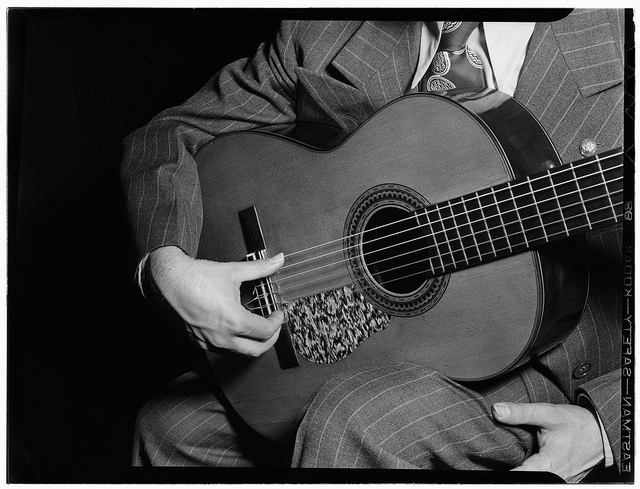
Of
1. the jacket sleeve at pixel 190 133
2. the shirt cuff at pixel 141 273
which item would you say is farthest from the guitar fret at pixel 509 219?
the shirt cuff at pixel 141 273

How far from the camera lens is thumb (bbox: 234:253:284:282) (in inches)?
44.1

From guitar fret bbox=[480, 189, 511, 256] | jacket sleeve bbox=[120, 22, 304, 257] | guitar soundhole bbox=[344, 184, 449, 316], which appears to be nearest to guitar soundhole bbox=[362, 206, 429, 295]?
guitar soundhole bbox=[344, 184, 449, 316]

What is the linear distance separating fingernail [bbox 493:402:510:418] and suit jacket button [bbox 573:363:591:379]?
0.13m

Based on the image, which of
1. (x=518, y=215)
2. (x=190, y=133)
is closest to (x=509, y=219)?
(x=518, y=215)

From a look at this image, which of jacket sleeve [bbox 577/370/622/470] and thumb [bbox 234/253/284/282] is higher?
thumb [bbox 234/253/284/282]

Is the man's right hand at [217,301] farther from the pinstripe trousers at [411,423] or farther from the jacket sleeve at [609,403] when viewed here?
the jacket sleeve at [609,403]

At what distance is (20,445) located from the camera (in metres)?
1.20

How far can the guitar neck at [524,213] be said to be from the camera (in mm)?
873

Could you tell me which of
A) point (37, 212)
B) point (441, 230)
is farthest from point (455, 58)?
point (37, 212)

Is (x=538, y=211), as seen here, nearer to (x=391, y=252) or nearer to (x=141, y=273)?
(x=391, y=252)

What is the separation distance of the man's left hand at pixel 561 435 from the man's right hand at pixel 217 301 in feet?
1.35

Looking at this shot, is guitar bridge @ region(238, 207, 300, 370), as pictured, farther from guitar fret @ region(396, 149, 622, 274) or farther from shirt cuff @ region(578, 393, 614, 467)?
shirt cuff @ region(578, 393, 614, 467)

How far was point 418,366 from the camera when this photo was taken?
3.36 ft

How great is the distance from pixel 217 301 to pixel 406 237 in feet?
1.10
